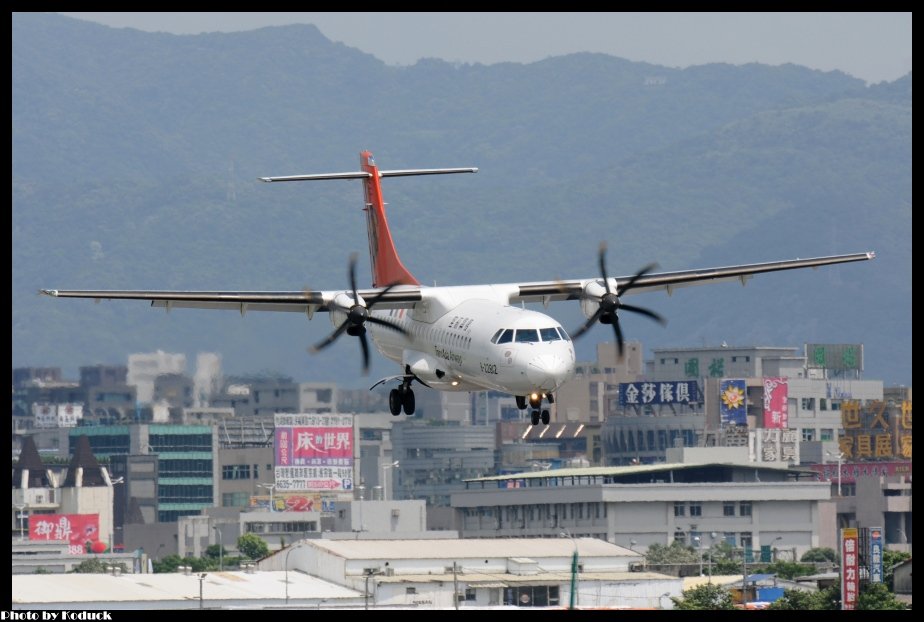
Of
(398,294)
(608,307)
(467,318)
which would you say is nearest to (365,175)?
(398,294)

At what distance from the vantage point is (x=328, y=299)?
66.1 m

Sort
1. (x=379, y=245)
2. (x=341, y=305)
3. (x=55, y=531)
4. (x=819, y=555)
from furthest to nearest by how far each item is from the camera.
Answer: (x=55, y=531)
(x=819, y=555)
(x=379, y=245)
(x=341, y=305)

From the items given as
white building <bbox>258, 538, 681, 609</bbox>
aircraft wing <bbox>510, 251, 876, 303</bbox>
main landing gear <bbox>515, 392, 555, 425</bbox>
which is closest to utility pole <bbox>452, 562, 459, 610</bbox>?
white building <bbox>258, 538, 681, 609</bbox>

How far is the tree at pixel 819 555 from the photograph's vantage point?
16440 centimetres

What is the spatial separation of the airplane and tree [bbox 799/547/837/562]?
97797 mm

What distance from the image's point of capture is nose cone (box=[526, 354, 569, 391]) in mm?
57531

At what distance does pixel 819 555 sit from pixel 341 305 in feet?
355

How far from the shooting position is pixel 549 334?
193 feet

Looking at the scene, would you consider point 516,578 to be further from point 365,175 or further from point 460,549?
point 365,175

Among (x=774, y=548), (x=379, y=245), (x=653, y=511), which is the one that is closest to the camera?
(x=379, y=245)

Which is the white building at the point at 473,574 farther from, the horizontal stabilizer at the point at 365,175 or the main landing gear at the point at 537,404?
the main landing gear at the point at 537,404
